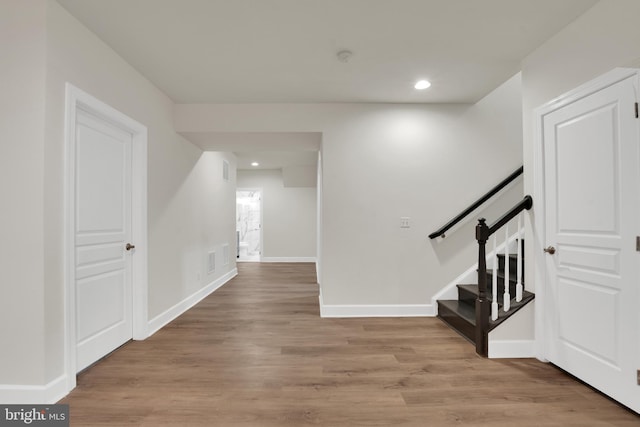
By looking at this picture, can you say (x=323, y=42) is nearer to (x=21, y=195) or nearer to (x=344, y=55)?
(x=344, y=55)

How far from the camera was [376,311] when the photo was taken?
3736 mm

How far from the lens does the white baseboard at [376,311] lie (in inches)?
147

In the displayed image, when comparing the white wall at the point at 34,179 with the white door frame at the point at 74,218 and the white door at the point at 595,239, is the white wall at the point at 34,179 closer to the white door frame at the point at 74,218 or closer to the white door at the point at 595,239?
the white door frame at the point at 74,218

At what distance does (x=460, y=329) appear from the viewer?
3133 mm

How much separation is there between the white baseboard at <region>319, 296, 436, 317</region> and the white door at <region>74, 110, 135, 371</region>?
2.13 metres

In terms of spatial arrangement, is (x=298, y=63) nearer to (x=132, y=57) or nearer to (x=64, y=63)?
(x=132, y=57)

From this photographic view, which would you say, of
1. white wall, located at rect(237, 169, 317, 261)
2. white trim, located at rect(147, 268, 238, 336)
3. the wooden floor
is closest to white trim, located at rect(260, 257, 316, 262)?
white wall, located at rect(237, 169, 317, 261)

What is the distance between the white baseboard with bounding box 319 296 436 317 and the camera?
3.73 meters

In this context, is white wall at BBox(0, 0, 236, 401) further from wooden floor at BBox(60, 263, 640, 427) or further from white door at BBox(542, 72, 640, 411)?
white door at BBox(542, 72, 640, 411)

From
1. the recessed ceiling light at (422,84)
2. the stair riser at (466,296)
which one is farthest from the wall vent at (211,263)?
the recessed ceiling light at (422,84)

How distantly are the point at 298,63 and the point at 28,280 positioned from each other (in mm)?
2546

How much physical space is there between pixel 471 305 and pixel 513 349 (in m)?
0.89

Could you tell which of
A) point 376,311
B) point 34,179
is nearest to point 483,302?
point 376,311

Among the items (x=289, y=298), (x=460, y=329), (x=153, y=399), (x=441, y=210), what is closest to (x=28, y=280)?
(x=153, y=399)
